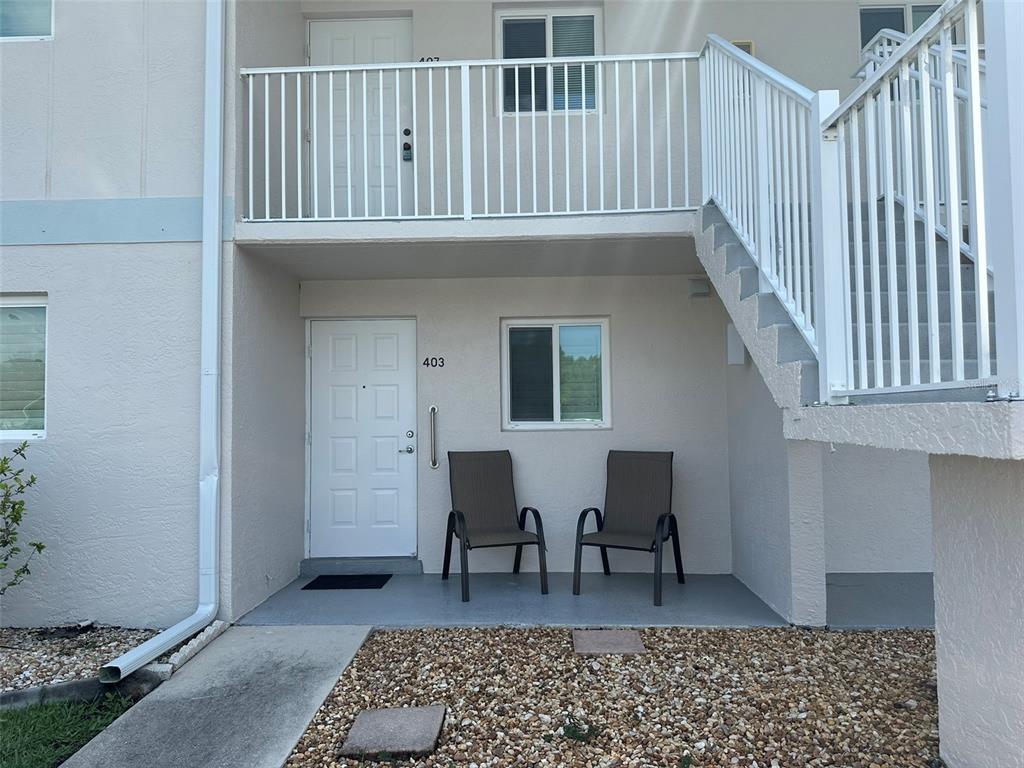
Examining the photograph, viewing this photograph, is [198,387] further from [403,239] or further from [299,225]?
[403,239]

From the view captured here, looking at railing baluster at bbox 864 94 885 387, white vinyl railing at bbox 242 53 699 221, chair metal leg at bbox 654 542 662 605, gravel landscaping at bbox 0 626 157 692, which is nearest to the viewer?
railing baluster at bbox 864 94 885 387

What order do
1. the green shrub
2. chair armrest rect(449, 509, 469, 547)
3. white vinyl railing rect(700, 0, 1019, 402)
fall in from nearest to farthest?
1. white vinyl railing rect(700, 0, 1019, 402)
2. the green shrub
3. chair armrest rect(449, 509, 469, 547)

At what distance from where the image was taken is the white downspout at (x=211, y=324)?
13.4 ft

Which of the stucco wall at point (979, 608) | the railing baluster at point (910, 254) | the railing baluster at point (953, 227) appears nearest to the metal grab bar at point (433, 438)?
the stucco wall at point (979, 608)

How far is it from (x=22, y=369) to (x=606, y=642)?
416cm

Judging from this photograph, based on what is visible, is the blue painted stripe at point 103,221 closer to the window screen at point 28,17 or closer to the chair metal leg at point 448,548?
the window screen at point 28,17

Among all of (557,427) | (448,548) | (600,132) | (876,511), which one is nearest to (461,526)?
(448,548)

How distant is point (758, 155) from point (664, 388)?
2676mm

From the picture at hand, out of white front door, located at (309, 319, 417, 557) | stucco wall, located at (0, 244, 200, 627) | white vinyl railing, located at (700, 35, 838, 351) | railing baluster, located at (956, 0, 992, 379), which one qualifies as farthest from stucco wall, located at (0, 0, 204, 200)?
railing baluster, located at (956, 0, 992, 379)

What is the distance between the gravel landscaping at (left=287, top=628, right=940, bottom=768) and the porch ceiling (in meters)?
2.55

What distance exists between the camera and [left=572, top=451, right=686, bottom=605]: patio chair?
187 inches

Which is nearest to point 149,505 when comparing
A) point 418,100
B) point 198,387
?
point 198,387

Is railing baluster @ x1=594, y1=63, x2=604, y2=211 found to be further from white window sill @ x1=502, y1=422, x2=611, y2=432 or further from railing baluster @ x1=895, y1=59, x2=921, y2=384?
railing baluster @ x1=895, y1=59, x2=921, y2=384

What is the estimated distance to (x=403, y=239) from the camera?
4406 millimetres
